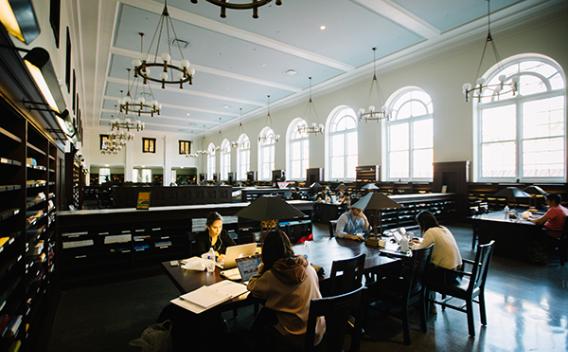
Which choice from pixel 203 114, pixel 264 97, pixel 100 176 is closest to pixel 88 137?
pixel 100 176

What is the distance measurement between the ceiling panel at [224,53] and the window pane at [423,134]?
3.64 m

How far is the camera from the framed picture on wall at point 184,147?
82.1 ft

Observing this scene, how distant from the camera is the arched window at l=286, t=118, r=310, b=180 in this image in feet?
48.4

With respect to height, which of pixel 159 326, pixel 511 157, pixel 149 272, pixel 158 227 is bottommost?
pixel 149 272

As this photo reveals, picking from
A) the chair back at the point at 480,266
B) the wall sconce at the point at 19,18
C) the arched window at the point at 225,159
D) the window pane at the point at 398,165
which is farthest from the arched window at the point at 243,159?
the wall sconce at the point at 19,18

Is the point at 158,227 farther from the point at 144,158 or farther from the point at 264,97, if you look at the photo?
the point at 144,158

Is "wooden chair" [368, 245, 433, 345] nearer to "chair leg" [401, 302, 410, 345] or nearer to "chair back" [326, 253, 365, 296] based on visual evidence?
"chair leg" [401, 302, 410, 345]

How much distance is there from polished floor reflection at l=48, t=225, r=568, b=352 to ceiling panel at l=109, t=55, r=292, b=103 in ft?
26.8

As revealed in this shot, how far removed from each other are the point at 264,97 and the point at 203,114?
5586mm

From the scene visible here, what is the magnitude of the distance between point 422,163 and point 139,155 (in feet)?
69.4

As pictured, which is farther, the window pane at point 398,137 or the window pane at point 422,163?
the window pane at point 398,137

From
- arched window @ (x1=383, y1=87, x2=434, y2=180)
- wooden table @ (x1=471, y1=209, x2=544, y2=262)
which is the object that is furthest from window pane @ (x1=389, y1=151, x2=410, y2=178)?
wooden table @ (x1=471, y1=209, x2=544, y2=262)

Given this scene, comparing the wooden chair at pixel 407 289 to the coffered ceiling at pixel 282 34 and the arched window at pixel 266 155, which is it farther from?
the arched window at pixel 266 155

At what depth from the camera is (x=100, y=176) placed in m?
23.3
